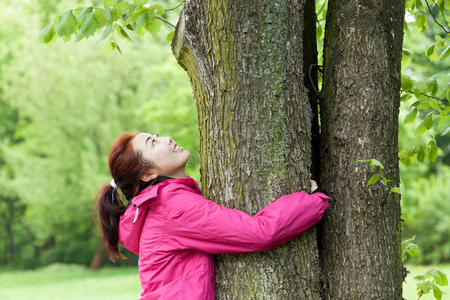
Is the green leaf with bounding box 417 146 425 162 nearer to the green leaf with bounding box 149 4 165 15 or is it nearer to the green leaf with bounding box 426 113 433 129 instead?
the green leaf with bounding box 426 113 433 129

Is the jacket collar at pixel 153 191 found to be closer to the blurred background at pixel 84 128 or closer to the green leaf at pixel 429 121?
the green leaf at pixel 429 121

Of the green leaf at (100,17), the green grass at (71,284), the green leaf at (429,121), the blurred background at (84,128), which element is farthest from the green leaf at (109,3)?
the blurred background at (84,128)

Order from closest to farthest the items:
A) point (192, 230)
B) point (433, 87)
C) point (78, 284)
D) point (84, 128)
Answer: point (192, 230) < point (433, 87) < point (78, 284) < point (84, 128)

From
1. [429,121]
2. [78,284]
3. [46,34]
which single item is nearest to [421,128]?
[429,121]

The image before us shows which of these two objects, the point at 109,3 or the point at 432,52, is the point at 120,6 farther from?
the point at 432,52

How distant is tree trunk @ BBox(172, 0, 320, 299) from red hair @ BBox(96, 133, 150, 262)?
60 cm

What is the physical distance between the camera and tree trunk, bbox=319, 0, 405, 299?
2104 millimetres

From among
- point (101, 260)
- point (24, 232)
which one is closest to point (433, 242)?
point (101, 260)

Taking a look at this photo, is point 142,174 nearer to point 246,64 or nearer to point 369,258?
point 246,64

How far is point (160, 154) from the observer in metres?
2.51

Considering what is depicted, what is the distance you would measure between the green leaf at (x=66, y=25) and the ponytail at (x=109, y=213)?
1.04m

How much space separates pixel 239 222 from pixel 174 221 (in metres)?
0.34

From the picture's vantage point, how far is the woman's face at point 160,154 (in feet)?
8.20

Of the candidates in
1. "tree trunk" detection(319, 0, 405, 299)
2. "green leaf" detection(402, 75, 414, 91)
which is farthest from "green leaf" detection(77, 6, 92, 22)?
"green leaf" detection(402, 75, 414, 91)
